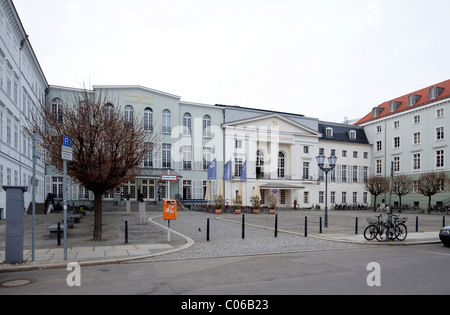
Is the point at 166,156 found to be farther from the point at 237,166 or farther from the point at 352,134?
the point at 352,134

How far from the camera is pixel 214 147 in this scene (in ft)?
157

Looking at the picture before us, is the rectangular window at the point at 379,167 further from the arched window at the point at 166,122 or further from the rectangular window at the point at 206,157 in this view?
the arched window at the point at 166,122

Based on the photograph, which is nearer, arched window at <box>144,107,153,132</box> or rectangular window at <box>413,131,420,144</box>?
→ arched window at <box>144,107,153,132</box>

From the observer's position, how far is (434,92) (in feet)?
158

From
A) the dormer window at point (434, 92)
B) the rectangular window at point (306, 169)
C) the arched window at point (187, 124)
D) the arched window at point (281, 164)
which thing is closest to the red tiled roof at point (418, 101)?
the dormer window at point (434, 92)

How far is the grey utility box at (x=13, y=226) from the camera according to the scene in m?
9.59

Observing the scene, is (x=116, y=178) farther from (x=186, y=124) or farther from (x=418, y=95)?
(x=418, y=95)

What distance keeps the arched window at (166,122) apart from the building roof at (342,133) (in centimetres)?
2520

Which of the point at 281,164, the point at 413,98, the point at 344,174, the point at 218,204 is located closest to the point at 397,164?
the point at 344,174

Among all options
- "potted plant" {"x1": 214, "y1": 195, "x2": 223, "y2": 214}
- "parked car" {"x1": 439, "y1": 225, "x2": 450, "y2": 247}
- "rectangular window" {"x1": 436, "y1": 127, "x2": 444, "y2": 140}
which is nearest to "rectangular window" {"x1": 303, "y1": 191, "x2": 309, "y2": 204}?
"rectangular window" {"x1": 436, "y1": 127, "x2": 444, "y2": 140}

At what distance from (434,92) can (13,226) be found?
5177 centimetres

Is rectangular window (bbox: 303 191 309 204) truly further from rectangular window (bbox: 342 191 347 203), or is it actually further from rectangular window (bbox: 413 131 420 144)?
rectangular window (bbox: 413 131 420 144)

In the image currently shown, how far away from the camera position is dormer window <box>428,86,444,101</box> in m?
47.8

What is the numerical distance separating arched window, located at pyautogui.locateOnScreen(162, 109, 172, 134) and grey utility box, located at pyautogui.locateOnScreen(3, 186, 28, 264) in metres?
36.0
